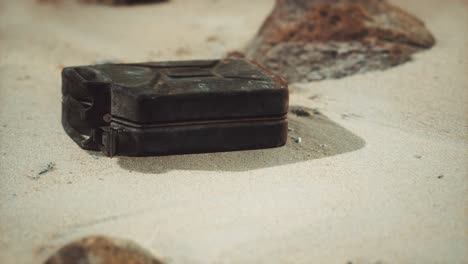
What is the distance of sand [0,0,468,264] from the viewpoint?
6.82 feet

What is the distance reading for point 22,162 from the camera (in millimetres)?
2768

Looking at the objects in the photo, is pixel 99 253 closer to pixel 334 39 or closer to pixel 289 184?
pixel 289 184

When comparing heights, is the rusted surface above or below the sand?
above

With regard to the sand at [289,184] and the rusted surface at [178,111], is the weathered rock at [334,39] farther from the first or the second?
the rusted surface at [178,111]

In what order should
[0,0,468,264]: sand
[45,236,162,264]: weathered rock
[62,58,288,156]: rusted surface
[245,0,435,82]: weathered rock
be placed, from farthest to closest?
[245,0,435,82]: weathered rock
[62,58,288,156]: rusted surface
[0,0,468,264]: sand
[45,236,162,264]: weathered rock

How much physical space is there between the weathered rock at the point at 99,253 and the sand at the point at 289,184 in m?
0.11

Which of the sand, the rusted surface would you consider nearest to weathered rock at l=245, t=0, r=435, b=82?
the sand

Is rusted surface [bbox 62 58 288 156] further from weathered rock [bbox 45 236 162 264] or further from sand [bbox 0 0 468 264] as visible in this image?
weathered rock [bbox 45 236 162 264]

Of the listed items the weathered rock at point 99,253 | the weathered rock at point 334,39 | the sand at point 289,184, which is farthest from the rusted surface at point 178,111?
the weathered rock at point 334,39

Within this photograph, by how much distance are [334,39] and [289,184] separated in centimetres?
206

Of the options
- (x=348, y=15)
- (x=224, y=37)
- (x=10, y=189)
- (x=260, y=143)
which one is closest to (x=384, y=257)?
(x=260, y=143)

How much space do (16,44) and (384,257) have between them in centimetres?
379

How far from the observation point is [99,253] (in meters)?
1.85

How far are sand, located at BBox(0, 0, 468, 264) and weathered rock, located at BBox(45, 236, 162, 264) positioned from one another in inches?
4.2
